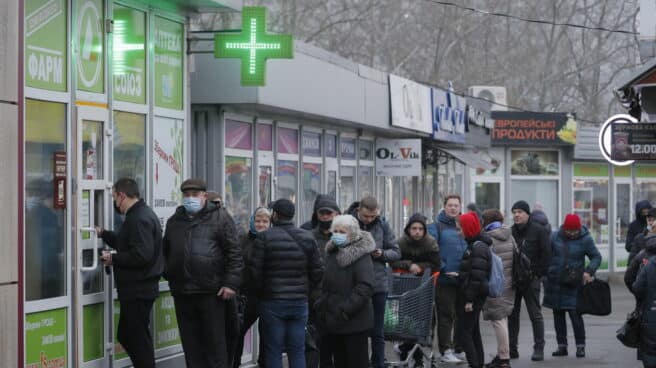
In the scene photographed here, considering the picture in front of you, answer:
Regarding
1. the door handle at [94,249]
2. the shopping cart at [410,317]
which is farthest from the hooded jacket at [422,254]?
the door handle at [94,249]

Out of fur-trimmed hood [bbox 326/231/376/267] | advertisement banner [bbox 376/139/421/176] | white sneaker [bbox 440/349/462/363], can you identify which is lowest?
white sneaker [bbox 440/349/462/363]

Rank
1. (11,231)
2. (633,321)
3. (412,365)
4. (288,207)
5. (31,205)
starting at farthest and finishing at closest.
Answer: (412,365), (633,321), (288,207), (31,205), (11,231)

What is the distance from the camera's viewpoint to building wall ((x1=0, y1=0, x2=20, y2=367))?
29.0 feet

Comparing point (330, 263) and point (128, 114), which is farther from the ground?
point (128, 114)

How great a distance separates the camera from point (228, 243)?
35.8ft

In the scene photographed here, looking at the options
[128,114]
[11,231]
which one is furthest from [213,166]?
[11,231]

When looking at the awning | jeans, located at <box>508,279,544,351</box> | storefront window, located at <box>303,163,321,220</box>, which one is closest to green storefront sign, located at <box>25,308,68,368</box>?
jeans, located at <box>508,279,544,351</box>

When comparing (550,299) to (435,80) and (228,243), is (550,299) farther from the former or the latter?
(435,80)

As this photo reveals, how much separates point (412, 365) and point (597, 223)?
1942 cm

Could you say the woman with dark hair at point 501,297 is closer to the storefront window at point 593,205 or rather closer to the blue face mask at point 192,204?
the blue face mask at point 192,204

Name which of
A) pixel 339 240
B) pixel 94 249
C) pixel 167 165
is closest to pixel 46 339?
pixel 94 249

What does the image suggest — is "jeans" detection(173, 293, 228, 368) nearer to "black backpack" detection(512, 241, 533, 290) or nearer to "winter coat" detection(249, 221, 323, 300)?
"winter coat" detection(249, 221, 323, 300)

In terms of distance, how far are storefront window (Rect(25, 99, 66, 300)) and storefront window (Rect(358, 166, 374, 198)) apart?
9.45 metres

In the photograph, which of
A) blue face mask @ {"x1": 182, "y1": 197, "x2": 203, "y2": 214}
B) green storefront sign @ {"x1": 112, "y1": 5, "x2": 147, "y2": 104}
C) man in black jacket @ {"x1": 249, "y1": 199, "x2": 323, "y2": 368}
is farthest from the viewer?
green storefront sign @ {"x1": 112, "y1": 5, "x2": 147, "y2": 104}
